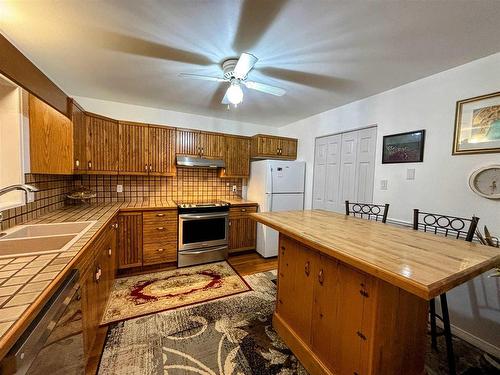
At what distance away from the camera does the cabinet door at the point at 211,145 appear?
11.1 ft

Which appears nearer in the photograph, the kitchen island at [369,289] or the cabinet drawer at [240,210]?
the kitchen island at [369,289]

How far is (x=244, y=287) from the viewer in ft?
8.24

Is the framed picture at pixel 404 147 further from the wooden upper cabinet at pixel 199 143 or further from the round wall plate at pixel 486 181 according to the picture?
the wooden upper cabinet at pixel 199 143

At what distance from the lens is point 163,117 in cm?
337

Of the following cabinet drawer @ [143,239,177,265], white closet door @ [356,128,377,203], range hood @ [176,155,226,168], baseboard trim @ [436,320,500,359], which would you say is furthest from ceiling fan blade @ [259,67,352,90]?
baseboard trim @ [436,320,500,359]

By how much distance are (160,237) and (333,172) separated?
2734 mm

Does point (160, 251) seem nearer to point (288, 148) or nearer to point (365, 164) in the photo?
point (288, 148)

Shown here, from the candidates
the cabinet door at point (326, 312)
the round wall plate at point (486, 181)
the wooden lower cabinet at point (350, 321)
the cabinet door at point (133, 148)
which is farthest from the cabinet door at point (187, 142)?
the round wall plate at point (486, 181)

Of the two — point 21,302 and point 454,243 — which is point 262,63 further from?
point 21,302

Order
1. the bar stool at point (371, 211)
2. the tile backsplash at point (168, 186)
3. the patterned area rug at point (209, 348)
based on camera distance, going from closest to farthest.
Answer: the patterned area rug at point (209, 348)
the bar stool at point (371, 211)
the tile backsplash at point (168, 186)

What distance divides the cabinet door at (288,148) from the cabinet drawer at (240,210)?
1.15m

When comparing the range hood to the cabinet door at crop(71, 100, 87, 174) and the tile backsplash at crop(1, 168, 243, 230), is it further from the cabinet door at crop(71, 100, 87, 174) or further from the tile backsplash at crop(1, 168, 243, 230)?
the cabinet door at crop(71, 100, 87, 174)

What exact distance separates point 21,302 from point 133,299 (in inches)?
68.4

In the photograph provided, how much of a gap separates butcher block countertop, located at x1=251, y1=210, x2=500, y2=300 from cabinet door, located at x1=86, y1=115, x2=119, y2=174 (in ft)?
7.95
